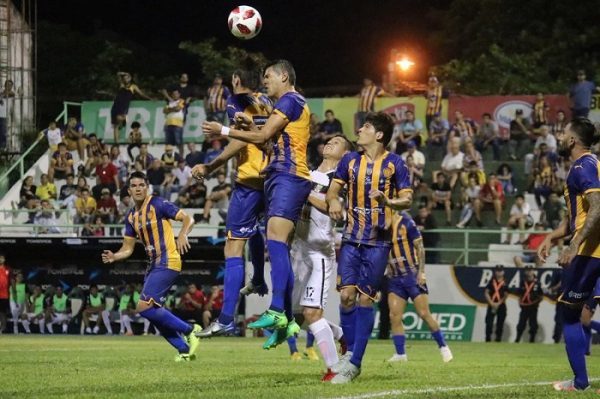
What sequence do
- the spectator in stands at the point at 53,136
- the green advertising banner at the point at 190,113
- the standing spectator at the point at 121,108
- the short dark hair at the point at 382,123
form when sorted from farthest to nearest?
1. the standing spectator at the point at 121,108
2. the spectator in stands at the point at 53,136
3. the green advertising banner at the point at 190,113
4. the short dark hair at the point at 382,123

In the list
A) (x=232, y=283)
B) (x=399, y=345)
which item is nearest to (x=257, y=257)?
(x=232, y=283)

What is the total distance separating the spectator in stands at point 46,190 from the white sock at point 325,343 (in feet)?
71.2

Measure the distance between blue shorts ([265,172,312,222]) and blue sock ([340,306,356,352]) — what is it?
4.66 ft

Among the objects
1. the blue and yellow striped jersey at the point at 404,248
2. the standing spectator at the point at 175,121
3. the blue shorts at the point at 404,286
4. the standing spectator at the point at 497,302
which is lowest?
the standing spectator at the point at 497,302

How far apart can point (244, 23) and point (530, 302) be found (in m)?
15.6

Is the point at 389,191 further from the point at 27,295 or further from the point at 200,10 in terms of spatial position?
the point at 200,10

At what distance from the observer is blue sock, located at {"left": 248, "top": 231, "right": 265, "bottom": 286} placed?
1234 cm

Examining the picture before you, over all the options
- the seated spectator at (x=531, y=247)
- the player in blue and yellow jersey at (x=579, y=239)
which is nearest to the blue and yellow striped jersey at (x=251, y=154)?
the player in blue and yellow jersey at (x=579, y=239)

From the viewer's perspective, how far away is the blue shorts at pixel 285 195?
37.0 feet

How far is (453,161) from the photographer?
100 ft

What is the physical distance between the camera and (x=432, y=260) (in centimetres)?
2828

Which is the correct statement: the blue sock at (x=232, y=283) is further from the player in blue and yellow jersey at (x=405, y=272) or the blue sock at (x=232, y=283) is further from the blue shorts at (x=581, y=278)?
the player in blue and yellow jersey at (x=405, y=272)

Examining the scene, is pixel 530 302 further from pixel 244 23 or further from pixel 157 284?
pixel 244 23

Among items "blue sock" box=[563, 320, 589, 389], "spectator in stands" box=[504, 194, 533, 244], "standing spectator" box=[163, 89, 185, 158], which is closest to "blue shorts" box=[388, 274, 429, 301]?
"blue sock" box=[563, 320, 589, 389]
